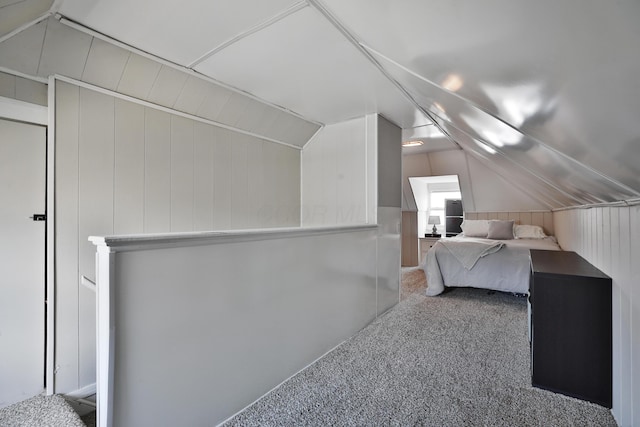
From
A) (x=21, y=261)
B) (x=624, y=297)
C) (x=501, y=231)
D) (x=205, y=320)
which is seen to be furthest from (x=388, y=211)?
(x=21, y=261)

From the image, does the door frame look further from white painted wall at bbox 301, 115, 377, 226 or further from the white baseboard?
white painted wall at bbox 301, 115, 377, 226

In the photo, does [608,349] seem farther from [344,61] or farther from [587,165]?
[344,61]

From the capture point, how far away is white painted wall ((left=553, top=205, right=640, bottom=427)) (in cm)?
128

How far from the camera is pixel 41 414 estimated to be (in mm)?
1576

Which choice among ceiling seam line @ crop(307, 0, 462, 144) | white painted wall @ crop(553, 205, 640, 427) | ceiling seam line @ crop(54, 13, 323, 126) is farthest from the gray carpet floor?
ceiling seam line @ crop(54, 13, 323, 126)

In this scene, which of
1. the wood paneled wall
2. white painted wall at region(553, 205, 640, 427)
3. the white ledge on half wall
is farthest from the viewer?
the wood paneled wall

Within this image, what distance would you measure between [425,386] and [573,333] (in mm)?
907

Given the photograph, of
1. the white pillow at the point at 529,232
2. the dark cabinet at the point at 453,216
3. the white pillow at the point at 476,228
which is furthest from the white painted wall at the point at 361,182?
the dark cabinet at the point at 453,216

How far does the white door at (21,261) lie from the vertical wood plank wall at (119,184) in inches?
6.2

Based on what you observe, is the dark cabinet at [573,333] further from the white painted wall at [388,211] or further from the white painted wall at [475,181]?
the white painted wall at [475,181]

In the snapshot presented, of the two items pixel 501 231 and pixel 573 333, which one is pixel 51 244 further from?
pixel 501 231

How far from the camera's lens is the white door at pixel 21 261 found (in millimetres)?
1684

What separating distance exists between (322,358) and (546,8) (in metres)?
2.19

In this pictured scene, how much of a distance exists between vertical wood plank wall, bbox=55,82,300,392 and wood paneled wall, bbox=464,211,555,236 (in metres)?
4.66
